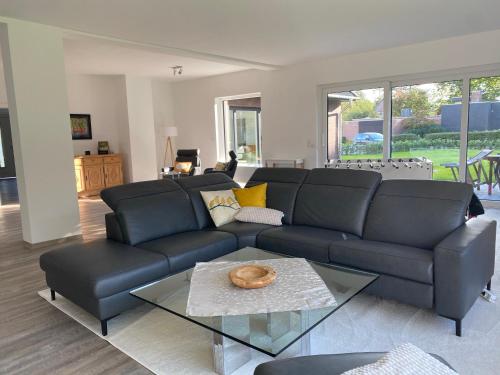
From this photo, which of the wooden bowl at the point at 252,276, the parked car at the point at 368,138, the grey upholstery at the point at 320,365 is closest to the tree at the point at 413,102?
the parked car at the point at 368,138

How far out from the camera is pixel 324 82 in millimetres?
6930

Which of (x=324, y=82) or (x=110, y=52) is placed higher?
(x=110, y=52)

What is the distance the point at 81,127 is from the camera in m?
8.50

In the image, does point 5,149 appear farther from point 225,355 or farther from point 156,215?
point 225,355

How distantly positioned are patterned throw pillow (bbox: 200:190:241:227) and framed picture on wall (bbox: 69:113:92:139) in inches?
234

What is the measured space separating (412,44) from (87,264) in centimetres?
557

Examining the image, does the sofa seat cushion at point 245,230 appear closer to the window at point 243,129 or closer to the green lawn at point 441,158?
the green lawn at point 441,158

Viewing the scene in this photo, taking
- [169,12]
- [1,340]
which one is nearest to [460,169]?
[169,12]

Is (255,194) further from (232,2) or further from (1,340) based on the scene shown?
(1,340)

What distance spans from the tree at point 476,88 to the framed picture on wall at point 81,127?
7128 mm

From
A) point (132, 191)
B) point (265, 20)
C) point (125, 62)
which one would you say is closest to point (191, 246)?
point (132, 191)

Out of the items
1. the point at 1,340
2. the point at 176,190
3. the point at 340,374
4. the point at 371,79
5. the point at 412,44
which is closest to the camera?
the point at 340,374

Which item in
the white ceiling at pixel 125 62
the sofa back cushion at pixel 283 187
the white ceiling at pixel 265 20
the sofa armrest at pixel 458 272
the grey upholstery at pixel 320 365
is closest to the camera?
the grey upholstery at pixel 320 365

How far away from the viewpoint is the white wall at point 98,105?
8.38 metres
